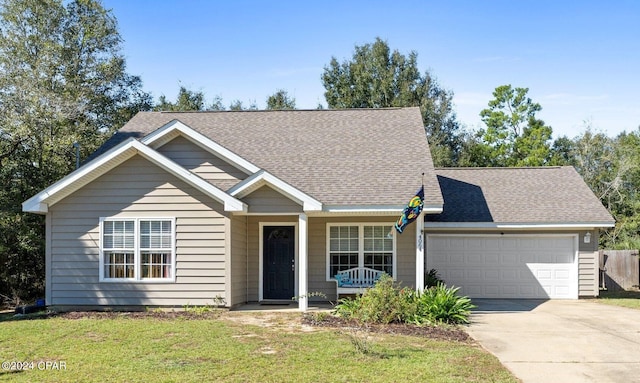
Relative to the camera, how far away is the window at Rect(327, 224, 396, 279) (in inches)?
680

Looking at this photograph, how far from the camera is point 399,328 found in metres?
12.8

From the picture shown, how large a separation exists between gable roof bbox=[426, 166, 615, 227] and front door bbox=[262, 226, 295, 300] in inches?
178

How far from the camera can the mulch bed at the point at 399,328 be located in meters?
12.0

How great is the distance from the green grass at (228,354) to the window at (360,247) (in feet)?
14.8

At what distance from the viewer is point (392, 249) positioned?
17.2 metres

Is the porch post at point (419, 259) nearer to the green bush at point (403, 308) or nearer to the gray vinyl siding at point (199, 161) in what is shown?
the green bush at point (403, 308)

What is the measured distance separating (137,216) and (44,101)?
316 inches

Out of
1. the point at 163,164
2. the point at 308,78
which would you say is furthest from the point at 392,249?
the point at 308,78

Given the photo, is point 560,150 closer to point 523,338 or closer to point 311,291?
point 311,291

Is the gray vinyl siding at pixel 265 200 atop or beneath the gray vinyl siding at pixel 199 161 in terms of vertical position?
beneath

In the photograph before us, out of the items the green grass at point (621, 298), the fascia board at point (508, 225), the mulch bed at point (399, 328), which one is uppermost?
the fascia board at point (508, 225)

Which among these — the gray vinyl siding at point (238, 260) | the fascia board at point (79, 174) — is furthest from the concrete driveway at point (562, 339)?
the fascia board at point (79, 174)

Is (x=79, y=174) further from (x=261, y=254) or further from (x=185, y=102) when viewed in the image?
(x=185, y=102)

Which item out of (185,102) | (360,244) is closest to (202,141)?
(360,244)
